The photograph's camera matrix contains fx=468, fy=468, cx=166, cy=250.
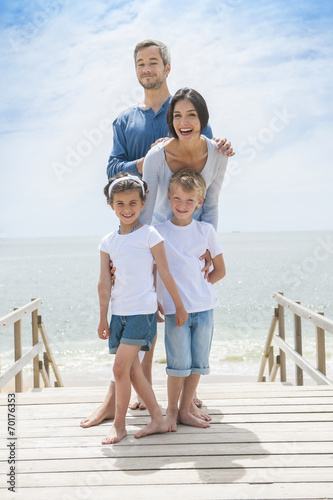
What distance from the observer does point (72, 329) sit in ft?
A: 50.9

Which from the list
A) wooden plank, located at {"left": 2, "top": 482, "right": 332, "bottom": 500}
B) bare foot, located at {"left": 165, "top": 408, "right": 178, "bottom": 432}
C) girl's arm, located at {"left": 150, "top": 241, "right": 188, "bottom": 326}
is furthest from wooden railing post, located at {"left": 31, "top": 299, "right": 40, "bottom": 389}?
wooden plank, located at {"left": 2, "top": 482, "right": 332, "bottom": 500}

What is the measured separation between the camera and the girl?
7.97 ft

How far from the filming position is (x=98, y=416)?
266cm

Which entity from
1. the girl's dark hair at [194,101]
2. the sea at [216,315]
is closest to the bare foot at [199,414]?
the girl's dark hair at [194,101]

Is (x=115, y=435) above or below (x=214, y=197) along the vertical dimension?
below

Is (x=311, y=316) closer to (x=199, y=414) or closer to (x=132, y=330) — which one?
(x=199, y=414)

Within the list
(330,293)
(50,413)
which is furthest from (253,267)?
(50,413)

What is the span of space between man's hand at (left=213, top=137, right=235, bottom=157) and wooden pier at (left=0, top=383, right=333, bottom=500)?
1.54m

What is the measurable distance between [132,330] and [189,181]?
2.81 feet

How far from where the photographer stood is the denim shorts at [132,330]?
7.97 ft

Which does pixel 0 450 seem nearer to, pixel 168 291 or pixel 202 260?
pixel 168 291

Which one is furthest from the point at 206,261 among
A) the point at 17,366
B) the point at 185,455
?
the point at 17,366

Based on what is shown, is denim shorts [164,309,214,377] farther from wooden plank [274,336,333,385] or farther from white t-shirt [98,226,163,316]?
wooden plank [274,336,333,385]

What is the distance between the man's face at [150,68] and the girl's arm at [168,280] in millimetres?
1078
